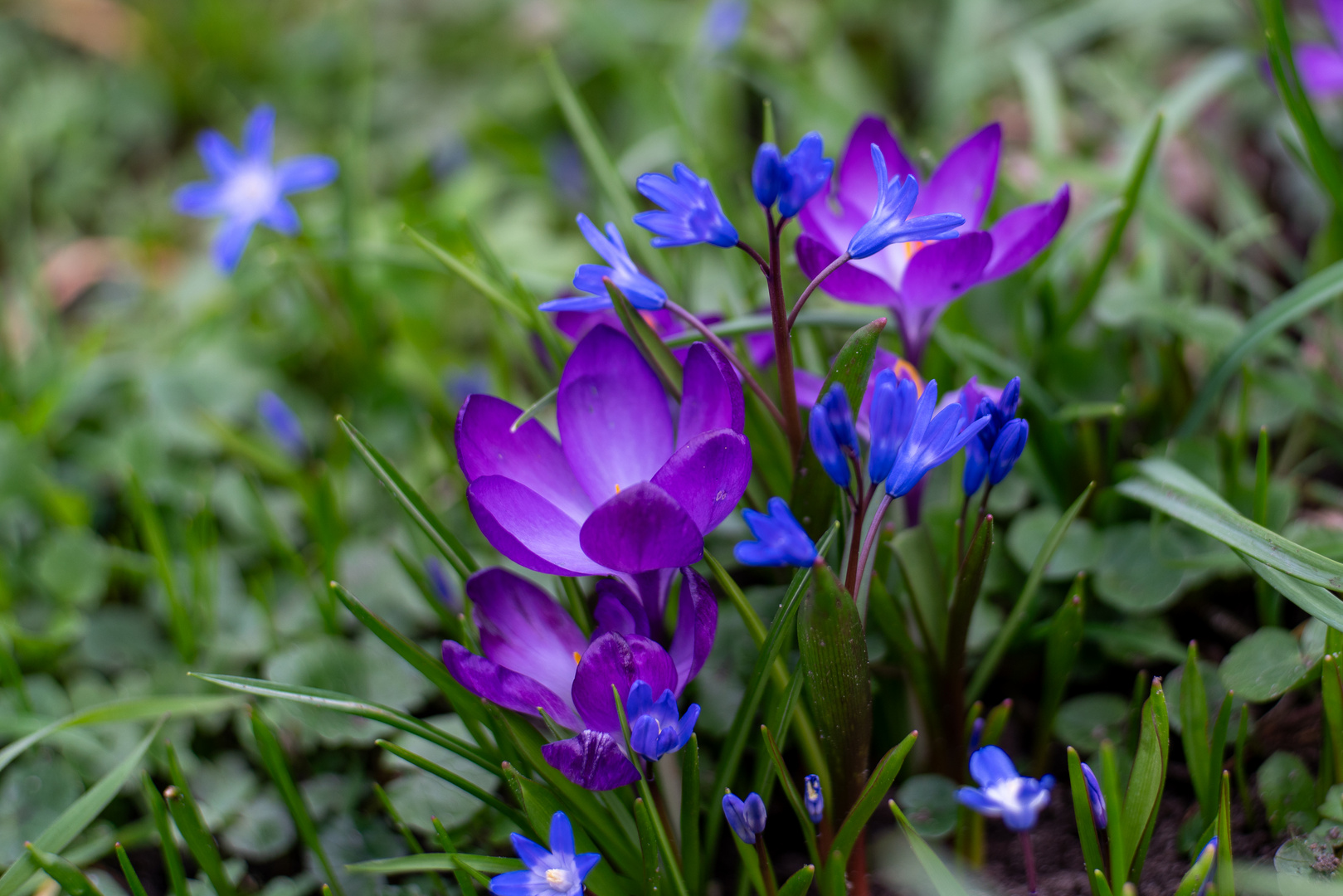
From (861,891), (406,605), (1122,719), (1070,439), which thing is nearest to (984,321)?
(1070,439)

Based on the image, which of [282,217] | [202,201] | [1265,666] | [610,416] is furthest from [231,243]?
[1265,666]

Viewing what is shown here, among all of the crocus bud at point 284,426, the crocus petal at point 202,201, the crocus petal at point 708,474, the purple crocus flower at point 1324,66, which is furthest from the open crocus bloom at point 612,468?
the purple crocus flower at point 1324,66

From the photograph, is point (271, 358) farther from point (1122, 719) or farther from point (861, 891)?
point (1122, 719)

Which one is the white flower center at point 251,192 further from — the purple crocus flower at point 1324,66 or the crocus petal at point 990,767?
the purple crocus flower at point 1324,66

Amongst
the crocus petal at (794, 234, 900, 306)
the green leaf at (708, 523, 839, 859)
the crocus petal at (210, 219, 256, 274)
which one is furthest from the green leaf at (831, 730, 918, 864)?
the crocus petal at (210, 219, 256, 274)

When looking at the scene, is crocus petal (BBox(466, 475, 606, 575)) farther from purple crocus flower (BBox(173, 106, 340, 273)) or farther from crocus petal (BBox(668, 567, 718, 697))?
purple crocus flower (BBox(173, 106, 340, 273))

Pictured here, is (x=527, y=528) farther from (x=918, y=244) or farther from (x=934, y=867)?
(x=918, y=244)
